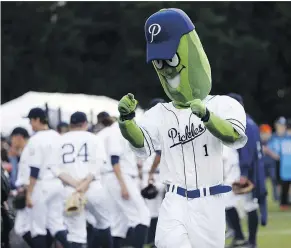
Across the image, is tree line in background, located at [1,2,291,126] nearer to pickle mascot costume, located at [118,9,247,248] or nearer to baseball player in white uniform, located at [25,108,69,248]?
baseball player in white uniform, located at [25,108,69,248]

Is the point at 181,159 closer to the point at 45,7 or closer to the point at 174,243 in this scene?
the point at 174,243

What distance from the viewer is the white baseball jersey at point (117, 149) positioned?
13742 mm

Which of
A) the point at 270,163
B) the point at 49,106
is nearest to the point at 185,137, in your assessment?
the point at 49,106

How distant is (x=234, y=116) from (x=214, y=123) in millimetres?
327

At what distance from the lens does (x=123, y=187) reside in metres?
13.7

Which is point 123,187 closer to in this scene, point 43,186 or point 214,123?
point 43,186

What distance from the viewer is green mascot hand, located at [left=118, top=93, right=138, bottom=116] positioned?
7.86 meters

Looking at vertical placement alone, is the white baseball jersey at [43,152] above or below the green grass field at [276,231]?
above

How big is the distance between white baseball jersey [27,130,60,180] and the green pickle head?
4.89 metres

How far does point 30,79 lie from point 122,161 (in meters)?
30.8

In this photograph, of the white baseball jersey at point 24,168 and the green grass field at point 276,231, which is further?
the green grass field at point 276,231

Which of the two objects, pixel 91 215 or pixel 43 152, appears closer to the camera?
pixel 43 152

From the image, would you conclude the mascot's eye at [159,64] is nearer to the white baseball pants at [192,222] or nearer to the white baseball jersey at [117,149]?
the white baseball pants at [192,222]

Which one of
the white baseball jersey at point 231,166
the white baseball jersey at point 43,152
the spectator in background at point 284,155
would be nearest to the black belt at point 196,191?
the white baseball jersey at point 43,152
